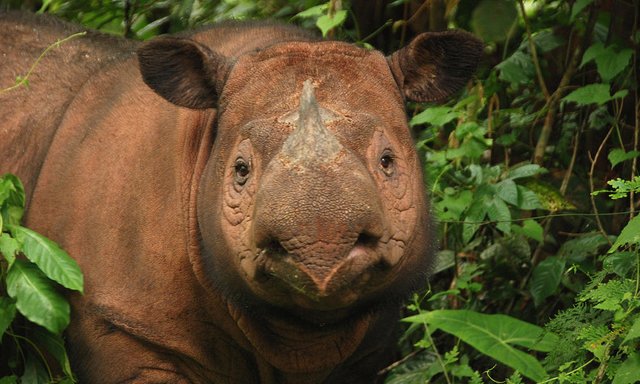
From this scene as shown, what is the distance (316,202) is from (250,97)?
0.91m

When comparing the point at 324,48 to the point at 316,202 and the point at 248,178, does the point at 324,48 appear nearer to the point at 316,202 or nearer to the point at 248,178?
the point at 248,178

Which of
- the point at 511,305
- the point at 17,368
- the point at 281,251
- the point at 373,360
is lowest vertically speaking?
the point at 511,305

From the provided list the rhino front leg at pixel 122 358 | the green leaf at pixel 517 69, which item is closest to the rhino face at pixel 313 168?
the rhino front leg at pixel 122 358

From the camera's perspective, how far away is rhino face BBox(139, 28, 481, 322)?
374 centimetres

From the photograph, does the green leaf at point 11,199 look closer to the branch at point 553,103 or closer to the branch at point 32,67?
the branch at point 32,67

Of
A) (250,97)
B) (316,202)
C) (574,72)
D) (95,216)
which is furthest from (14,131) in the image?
(574,72)

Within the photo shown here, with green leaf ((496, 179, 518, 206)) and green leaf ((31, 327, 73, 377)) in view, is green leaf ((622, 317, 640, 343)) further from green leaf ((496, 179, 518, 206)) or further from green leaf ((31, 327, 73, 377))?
green leaf ((31, 327, 73, 377))

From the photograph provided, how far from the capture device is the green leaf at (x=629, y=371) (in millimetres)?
4113

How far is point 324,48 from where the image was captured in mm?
4602

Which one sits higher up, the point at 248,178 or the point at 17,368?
the point at 248,178

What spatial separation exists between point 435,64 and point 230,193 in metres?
1.01

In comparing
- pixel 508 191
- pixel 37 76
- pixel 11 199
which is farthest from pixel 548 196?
pixel 11 199


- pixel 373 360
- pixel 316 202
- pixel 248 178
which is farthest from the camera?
pixel 373 360

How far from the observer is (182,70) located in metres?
4.68
